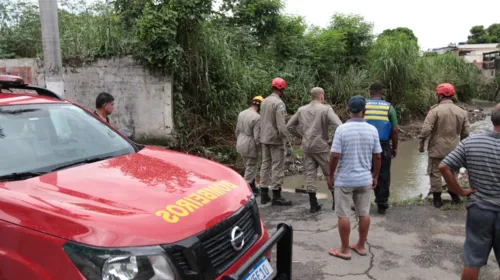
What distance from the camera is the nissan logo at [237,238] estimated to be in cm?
240

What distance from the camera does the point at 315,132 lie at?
213 inches

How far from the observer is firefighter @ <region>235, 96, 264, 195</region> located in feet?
20.3

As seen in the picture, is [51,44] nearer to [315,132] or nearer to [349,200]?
[315,132]

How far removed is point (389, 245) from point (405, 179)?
14.3 ft

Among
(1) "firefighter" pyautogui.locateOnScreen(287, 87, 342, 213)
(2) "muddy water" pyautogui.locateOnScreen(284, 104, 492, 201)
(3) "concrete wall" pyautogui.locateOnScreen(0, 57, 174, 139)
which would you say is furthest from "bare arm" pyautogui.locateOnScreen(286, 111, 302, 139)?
(3) "concrete wall" pyautogui.locateOnScreen(0, 57, 174, 139)

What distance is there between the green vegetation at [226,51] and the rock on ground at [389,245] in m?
3.53

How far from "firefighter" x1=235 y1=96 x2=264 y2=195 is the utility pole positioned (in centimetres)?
271

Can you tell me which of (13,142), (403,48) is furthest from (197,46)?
(403,48)

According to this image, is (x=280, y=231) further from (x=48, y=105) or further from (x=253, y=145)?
(x=253, y=145)

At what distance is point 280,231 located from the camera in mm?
2775

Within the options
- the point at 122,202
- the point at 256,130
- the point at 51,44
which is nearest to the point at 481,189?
the point at 122,202

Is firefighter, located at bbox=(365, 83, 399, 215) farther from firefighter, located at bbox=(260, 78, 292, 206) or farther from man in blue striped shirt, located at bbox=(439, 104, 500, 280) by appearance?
man in blue striped shirt, located at bbox=(439, 104, 500, 280)

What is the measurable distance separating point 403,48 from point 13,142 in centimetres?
1456

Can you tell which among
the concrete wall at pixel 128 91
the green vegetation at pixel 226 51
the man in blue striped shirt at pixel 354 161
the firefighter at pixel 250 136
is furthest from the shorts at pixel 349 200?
the concrete wall at pixel 128 91
